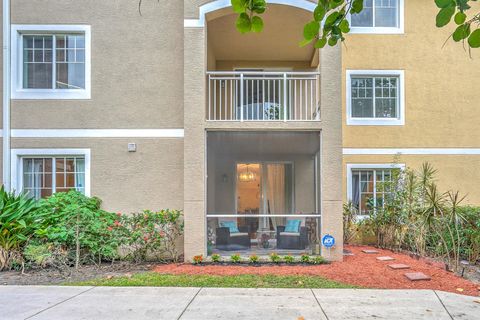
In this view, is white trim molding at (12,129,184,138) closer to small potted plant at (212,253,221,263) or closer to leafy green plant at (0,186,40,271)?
leafy green plant at (0,186,40,271)

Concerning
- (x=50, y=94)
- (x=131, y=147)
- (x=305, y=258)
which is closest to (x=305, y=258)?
(x=305, y=258)

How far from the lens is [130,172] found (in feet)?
31.5

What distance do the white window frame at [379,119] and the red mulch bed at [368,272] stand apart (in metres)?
4.62

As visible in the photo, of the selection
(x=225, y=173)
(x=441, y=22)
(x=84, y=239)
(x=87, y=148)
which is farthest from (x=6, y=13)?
(x=441, y=22)

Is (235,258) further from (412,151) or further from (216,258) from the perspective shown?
(412,151)

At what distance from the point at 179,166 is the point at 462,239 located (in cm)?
770

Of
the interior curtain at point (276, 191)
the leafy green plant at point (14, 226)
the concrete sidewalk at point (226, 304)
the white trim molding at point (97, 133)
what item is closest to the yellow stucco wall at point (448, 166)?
the interior curtain at point (276, 191)

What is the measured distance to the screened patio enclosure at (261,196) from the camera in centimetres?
895

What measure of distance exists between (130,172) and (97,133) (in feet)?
4.63

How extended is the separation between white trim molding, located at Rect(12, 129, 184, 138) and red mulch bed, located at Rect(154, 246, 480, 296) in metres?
3.52

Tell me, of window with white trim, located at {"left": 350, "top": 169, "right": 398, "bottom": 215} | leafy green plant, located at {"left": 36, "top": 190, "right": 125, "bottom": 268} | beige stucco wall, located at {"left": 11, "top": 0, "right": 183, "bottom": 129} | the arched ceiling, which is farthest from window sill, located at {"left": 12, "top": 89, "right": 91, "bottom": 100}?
window with white trim, located at {"left": 350, "top": 169, "right": 398, "bottom": 215}

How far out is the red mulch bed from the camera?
6.93 metres

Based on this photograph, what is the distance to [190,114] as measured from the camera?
884 cm

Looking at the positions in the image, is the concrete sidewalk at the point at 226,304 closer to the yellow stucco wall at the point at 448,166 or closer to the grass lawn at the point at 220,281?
the grass lawn at the point at 220,281
